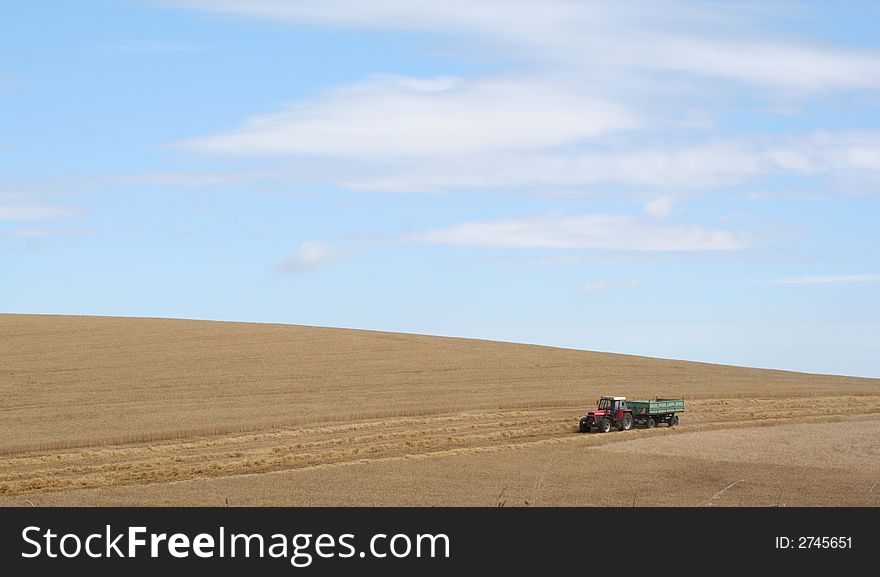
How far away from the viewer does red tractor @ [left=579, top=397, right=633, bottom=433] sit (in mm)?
43906

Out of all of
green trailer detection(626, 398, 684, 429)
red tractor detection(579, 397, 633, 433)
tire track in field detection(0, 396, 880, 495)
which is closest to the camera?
tire track in field detection(0, 396, 880, 495)

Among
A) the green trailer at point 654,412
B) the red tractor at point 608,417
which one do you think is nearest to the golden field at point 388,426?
the red tractor at point 608,417

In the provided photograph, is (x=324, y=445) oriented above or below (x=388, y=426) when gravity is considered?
below

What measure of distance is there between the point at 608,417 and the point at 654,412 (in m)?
3.13

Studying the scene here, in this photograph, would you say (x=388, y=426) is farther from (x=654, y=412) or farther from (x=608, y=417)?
(x=654, y=412)

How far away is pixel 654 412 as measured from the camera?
46.5 m

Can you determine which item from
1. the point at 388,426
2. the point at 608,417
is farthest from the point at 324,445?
the point at 608,417

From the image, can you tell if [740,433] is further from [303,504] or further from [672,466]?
[303,504]

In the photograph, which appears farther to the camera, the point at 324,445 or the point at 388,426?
the point at 388,426

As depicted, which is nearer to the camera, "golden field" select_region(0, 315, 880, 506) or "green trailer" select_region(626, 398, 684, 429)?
"golden field" select_region(0, 315, 880, 506)

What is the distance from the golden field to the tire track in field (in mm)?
115

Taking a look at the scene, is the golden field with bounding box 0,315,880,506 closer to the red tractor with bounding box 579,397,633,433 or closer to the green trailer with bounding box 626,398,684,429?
the red tractor with bounding box 579,397,633,433

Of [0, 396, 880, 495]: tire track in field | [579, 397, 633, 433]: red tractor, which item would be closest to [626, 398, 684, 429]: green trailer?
[579, 397, 633, 433]: red tractor

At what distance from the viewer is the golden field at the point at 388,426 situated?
2984 centimetres
